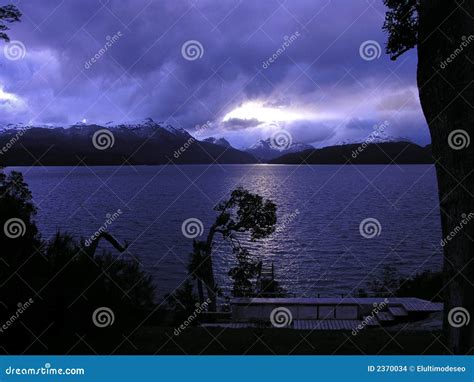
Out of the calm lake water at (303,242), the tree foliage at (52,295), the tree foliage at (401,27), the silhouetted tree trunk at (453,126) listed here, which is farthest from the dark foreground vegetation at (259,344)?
the calm lake water at (303,242)

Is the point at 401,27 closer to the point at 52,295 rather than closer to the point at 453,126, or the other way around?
the point at 453,126

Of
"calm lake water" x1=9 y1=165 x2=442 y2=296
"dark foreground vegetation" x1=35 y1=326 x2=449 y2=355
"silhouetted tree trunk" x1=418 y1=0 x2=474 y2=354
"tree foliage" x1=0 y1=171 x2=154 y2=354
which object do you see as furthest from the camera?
"calm lake water" x1=9 y1=165 x2=442 y2=296

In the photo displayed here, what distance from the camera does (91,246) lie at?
14.4 metres

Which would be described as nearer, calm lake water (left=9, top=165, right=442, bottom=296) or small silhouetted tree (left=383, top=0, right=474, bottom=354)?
small silhouetted tree (left=383, top=0, right=474, bottom=354)

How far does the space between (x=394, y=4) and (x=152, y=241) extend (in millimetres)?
40791

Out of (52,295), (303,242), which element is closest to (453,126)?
(52,295)

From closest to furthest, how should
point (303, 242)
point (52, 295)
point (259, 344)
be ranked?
point (52, 295) → point (259, 344) → point (303, 242)

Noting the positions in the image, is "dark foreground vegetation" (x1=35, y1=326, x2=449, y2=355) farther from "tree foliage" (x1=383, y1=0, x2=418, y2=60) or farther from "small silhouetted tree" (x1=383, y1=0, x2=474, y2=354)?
"tree foliage" (x1=383, y1=0, x2=418, y2=60)

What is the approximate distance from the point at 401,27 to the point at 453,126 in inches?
143

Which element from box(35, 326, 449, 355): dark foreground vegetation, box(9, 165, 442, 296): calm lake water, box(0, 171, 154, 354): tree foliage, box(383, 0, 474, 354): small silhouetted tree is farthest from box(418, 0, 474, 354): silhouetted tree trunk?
box(9, 165, 442, 296): calm lake water

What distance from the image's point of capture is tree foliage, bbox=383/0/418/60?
10742mm

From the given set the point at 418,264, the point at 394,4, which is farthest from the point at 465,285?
the point at 418,264

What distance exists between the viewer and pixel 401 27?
1088 cm

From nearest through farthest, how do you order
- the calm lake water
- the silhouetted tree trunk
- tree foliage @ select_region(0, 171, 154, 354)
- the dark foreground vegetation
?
the silhouetted tree trunk
tree foliage @ select_region(0, 171, 154, 354)
the dark foreground vegetation
the calm lake water
